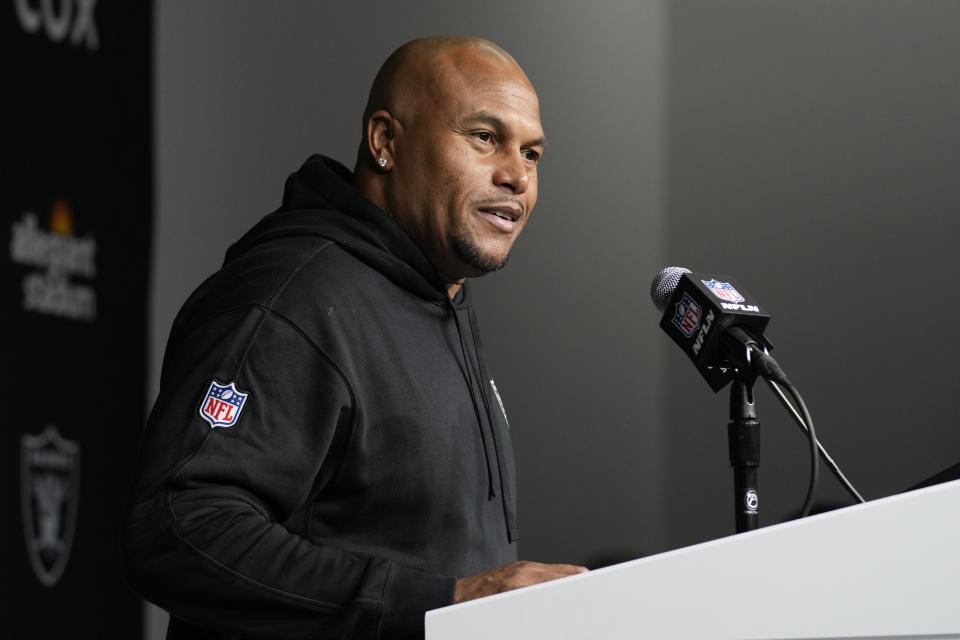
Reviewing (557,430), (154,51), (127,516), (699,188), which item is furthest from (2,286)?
(699,188)

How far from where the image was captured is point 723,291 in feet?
3.90

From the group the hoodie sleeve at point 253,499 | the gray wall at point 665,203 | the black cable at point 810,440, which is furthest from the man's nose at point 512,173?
the gray wall at point 665,203

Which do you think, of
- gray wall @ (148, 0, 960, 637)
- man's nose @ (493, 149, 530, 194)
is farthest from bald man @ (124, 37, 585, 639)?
gray wall @ (148, 0, 960, 637)

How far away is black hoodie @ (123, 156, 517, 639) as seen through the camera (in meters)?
1.12

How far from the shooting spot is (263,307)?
1.31 metres

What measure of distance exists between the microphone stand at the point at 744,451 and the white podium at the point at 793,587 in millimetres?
322

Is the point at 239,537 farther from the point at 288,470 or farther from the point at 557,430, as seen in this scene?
the point at 557,430

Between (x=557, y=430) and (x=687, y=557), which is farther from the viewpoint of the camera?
(x=557, y=430)

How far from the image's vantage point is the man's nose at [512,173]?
1620mm

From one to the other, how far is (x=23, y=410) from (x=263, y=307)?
94 centimetres

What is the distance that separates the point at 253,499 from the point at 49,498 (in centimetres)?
107

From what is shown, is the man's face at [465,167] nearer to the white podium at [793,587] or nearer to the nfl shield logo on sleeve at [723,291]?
the nfl shield logo on sleeve at [723,291]

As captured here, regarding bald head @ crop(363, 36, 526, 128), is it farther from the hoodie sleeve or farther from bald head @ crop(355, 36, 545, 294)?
the hoodie sleeve

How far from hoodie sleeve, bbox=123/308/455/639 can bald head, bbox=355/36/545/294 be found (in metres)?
0.36
